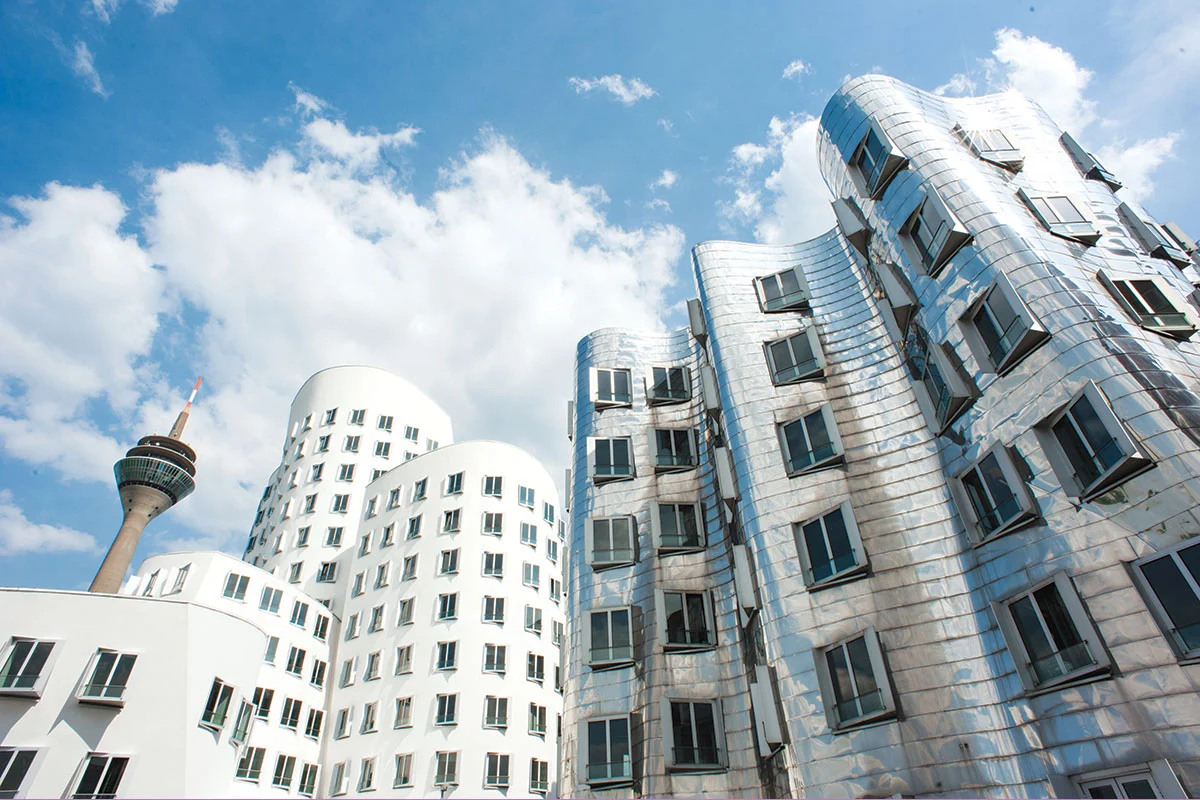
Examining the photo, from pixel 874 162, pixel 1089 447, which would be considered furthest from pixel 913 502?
pixel 874 162

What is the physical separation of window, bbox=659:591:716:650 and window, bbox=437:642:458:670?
24899mm

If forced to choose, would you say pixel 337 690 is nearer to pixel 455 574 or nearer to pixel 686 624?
pixel 455 574

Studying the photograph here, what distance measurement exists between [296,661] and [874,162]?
159ft

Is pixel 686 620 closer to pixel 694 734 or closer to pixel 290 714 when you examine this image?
pixel 694 734

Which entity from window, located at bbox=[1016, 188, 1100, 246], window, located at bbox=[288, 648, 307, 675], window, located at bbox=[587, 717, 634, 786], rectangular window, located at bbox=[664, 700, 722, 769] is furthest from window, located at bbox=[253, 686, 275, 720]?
window, located at bbox=[1016, 188, 1100, 246]

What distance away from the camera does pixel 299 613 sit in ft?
163

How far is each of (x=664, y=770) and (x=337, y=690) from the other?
3520 centimetres

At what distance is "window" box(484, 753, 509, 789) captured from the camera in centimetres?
3991

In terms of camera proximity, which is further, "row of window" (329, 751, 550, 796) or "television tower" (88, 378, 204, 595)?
"television tower" (88, 378, 204, 595)

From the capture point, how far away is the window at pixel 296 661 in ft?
154

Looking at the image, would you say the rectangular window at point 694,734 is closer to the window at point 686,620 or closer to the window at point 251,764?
the window at point 686,620

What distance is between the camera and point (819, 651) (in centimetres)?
1927

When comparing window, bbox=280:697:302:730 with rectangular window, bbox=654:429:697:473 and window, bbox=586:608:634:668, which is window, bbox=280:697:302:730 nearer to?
window, bbox=586:608:634:668

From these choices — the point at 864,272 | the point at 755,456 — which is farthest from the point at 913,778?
the point at 864,272
